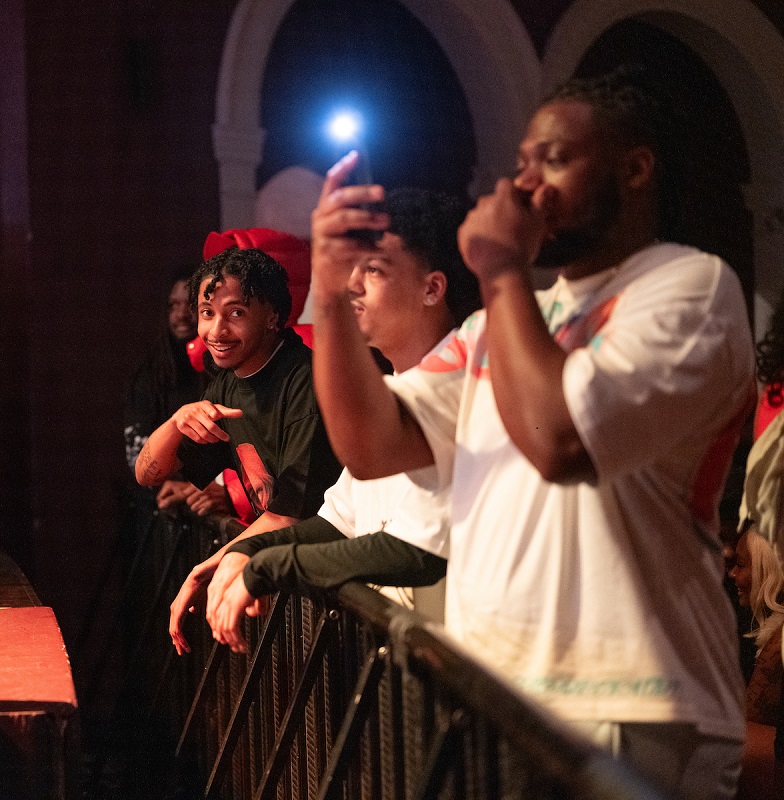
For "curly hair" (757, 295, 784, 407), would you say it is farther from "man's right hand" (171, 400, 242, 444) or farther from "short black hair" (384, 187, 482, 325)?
"man's right hand" (171, 400, 242, 444)

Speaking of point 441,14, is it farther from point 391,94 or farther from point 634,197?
point 634,197

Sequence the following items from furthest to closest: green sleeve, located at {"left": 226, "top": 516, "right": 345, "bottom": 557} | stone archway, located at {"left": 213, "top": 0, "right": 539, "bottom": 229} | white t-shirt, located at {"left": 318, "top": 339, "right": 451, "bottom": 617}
Result: stone archway, located at {"left": 213, "top": 0, "right": 539, "bottom": 229} < green sleeve, located at {"left": 226, "top": 516, "right": 345, "bottom": 557} < white t-shirt, located at {"left": 318, "top": 339, "right": 451, "bottom": 617}

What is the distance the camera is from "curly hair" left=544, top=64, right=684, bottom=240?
1.61m

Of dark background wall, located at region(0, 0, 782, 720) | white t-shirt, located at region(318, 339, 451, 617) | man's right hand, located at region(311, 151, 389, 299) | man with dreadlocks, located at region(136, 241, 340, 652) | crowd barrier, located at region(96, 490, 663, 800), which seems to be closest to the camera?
crowd barrier, located at region(96, 490, 663, 800)

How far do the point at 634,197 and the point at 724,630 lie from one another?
605mm

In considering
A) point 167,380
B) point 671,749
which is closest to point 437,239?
point 671,749

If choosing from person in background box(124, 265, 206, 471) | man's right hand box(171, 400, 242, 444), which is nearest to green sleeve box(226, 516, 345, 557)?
man's right hand box(171, 400, 242, 444)

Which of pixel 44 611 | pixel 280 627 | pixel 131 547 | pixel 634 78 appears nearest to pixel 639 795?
pixel 634 78

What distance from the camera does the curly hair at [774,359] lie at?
3600mm

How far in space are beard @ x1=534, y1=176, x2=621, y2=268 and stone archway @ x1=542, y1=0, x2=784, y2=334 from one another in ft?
22.8

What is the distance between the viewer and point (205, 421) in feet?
9.83

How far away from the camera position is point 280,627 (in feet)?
9.49

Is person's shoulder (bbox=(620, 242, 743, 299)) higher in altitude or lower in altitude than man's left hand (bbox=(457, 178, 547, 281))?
lower

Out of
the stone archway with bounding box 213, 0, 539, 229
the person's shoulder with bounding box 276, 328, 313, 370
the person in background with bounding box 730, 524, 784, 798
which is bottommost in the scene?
the person in background with bounding box 730, 524, 784, 798
